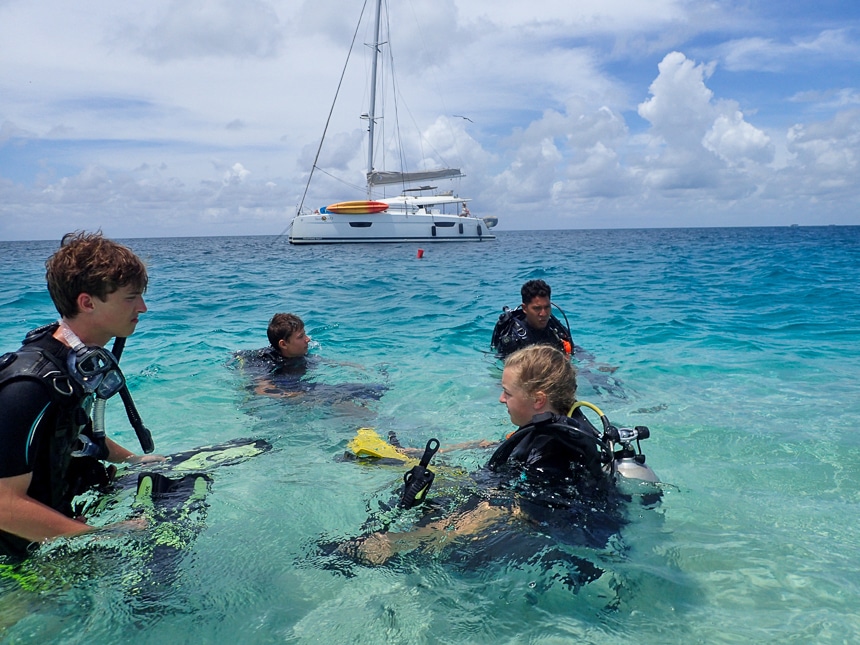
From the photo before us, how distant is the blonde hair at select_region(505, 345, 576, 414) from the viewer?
122 inches

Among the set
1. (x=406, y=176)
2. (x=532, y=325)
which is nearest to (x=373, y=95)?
(x=406, y=176)

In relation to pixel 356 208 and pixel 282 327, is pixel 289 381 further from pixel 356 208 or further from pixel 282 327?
pixel 356 208

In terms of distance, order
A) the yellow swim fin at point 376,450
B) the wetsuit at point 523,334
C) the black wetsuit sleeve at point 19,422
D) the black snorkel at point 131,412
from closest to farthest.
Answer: the black wetsuit sleeve at point 19,422 → the black snorkel at point 131,412 → the yellow swim fin at point 376,450 → the wetsuit at point 523,334

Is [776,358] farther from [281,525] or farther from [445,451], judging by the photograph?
[281,525]

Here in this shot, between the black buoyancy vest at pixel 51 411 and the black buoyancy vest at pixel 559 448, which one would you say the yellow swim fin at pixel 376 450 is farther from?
the black buoyancy vest at pixel 51 411

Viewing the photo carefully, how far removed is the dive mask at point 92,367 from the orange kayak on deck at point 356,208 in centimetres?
4171

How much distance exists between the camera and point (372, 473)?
Result: 4.46 metres

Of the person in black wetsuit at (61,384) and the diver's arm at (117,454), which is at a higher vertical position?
the person in black wetsuit at (61,384)

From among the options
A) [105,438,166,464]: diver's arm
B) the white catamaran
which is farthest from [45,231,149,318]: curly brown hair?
the white catamaran

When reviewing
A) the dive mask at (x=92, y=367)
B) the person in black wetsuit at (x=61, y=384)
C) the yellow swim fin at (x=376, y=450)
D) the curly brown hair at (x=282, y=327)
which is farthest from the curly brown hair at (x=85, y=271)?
the curly brown hair at (x=282, y=327)

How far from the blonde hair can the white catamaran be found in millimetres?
40033

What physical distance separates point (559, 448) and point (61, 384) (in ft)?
7.56

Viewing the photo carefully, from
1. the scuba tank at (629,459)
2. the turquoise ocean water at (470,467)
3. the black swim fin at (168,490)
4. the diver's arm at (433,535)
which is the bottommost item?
the turquoise ocean water at (470,467)

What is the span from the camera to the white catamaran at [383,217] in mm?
43219
